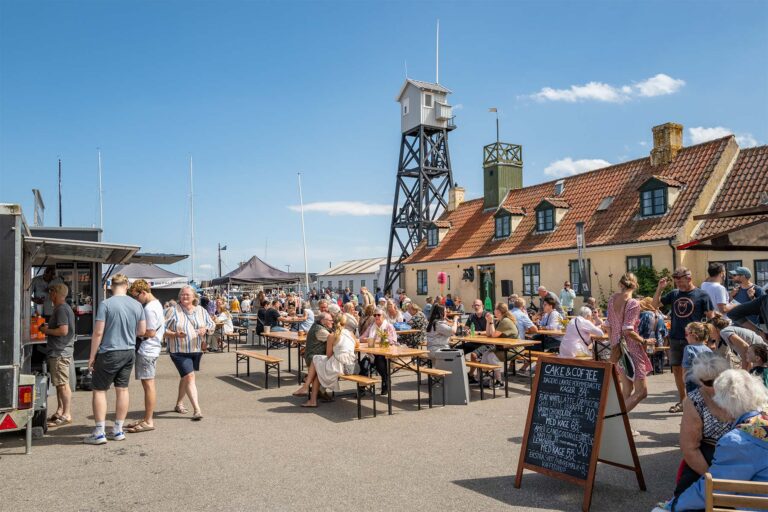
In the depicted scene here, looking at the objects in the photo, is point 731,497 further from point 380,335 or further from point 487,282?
point 487,282

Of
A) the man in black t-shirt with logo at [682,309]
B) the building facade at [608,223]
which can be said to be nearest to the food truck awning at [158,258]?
the man in black t-shirt with logo at [682,309]

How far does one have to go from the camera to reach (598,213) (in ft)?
82.9

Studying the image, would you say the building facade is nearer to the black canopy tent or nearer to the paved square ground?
the black canopy tent

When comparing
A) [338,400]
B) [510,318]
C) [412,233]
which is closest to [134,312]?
[338,400]

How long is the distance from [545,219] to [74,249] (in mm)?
22356

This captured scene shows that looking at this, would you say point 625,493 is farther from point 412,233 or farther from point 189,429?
point 412,233

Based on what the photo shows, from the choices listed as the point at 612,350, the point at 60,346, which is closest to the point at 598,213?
the point at 612,350

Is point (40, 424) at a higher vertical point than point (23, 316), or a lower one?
lower

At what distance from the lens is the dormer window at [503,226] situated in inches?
1158

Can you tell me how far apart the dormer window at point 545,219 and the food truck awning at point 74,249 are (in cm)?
2012

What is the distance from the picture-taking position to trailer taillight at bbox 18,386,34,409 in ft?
20.7

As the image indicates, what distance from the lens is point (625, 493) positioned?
17.2 ft

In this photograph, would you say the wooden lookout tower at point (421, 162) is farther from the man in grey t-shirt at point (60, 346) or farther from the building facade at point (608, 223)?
the man in grey t-shirt at point (60, 346)

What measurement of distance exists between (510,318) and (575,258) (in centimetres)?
1451
